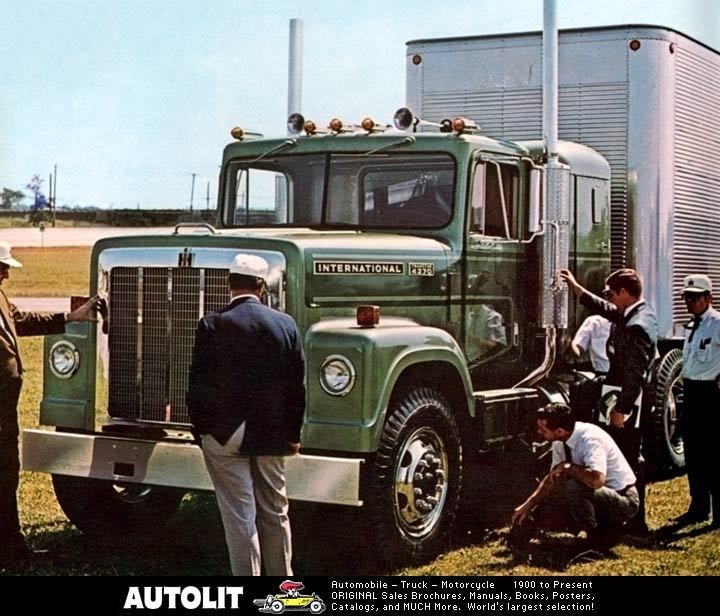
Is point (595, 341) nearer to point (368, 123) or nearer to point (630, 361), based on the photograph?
point (630, 361)

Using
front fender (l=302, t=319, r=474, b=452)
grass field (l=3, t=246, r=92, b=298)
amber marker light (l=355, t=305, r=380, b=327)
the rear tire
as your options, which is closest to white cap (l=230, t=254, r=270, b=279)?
front fender (l=302, t=319, r=474, b=452)

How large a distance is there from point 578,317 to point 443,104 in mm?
2040

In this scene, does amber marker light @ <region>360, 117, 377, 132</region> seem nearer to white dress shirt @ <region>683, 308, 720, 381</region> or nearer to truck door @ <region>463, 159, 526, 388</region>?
truck door @ <region>463, 159, 526, 388</region>

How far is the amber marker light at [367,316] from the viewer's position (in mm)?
6691

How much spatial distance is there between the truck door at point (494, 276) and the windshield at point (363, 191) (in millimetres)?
228

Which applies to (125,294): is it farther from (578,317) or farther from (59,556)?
(578,317)

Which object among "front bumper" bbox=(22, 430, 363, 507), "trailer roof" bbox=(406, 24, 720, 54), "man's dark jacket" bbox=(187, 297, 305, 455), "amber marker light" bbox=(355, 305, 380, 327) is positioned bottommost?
"front bumper" bbox=(22, 430, 363, 507)

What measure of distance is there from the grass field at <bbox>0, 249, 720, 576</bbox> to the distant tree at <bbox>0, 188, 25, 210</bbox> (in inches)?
76.7

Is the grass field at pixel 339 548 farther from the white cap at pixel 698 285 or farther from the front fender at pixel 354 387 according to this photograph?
the white cap at pixel 698 285

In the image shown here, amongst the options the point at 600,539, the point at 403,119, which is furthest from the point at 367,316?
the point at 600,539

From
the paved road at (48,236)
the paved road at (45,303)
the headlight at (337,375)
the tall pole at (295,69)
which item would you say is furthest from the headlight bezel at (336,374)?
the paved road at (45,303)

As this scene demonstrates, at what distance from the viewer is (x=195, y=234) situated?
22.2ft

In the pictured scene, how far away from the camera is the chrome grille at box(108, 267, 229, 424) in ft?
22.0

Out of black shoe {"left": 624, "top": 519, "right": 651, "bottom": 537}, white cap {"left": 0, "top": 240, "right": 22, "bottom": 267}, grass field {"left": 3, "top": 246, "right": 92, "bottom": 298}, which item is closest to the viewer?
white cap {"left": 0, "top": 240, "right": 22, "bottom": 267}
